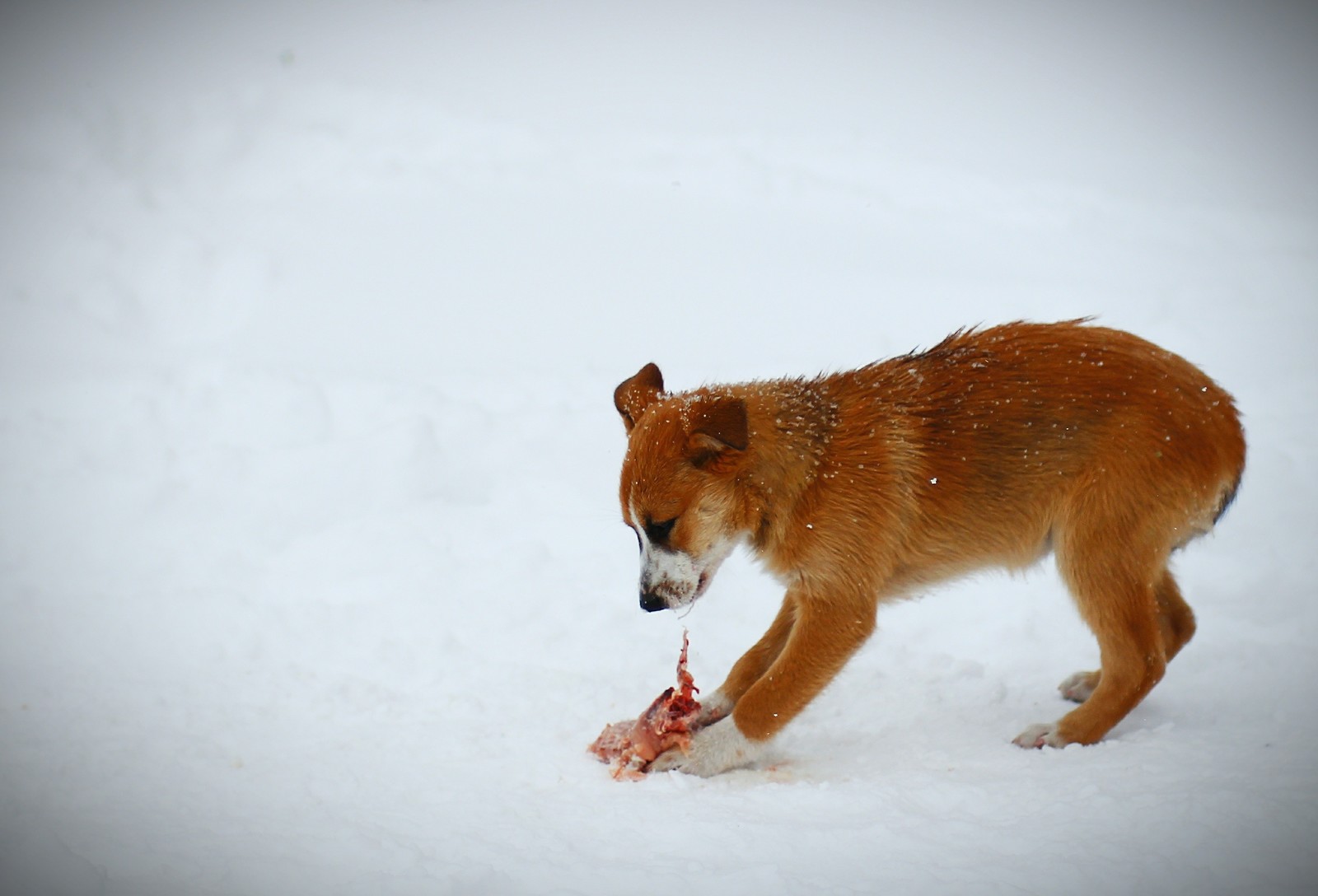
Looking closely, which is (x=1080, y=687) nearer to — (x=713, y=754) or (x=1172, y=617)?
(x=1172, y=617)

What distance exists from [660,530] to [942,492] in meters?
1.36

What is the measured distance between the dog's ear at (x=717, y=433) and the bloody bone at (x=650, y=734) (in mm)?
842

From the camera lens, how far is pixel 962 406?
15.8 feet

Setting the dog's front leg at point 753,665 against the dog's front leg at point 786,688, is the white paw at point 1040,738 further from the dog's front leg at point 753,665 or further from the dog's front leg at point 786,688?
the dog's front leg at point 753,665

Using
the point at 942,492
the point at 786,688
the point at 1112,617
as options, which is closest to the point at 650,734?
the point at 786,688

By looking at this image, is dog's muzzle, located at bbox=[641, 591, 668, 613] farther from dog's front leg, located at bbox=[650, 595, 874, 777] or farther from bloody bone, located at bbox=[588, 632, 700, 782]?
dog's front leg, located at bbox=[650, 595, 874, 777]

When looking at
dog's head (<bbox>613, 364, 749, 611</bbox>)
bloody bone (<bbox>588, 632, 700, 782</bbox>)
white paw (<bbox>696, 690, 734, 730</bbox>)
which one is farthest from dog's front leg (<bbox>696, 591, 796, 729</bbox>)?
dog's head (<bbox>613, 364, 749, 611</bbox>)

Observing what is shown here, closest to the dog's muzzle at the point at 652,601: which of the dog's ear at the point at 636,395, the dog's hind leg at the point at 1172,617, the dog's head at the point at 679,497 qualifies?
the dog's head at the point at 679,497

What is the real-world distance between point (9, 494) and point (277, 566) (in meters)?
2.28

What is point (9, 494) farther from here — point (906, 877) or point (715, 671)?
point (906, 877)

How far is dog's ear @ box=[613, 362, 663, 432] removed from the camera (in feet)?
16.4

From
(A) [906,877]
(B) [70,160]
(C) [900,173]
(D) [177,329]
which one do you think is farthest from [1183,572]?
(B) [70,160]

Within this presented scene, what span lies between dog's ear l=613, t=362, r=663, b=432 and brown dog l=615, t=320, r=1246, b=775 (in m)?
0.29

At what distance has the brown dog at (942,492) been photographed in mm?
4496
